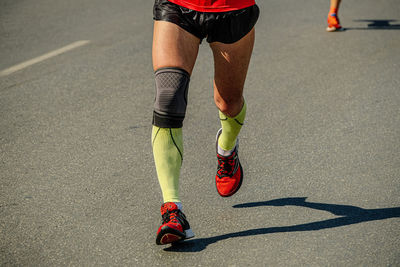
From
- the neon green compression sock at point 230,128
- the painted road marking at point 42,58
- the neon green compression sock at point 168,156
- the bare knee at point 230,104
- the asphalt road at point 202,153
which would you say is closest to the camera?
the neon green compression sock at point 168,156

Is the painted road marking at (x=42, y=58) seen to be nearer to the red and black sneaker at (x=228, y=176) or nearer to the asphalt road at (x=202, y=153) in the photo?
the asphalt road at (x=202, y=153)

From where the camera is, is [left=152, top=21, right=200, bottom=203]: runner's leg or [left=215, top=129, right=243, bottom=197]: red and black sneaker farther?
[left=215, top=129, right=243, bottom=197]: red and black sneaker

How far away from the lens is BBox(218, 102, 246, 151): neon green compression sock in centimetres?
341

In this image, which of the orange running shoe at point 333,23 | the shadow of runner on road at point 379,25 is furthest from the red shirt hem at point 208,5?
the shadow of runner on road at point 379,25

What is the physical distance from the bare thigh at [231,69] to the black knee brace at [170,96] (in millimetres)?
326

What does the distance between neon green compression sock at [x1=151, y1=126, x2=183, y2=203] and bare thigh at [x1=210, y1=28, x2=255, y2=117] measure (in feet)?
1.56

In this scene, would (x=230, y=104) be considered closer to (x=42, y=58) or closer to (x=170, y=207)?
(x=170, y=207)

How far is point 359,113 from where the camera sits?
4836 mm

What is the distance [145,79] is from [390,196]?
3.07 metres

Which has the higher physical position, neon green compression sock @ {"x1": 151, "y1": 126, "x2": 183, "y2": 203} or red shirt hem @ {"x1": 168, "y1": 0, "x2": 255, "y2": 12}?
red shirt hem @ {"x1": 168, "y1": 0, "x2": 255, "y2": 12}

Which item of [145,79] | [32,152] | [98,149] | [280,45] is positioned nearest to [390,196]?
Answer: [98,149]

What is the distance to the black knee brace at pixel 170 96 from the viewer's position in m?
2.73

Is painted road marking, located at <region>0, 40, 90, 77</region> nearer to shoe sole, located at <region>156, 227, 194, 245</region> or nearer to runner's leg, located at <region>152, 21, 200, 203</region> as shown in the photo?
runner's leg, located at <region>152, 21, 200, 203</region>

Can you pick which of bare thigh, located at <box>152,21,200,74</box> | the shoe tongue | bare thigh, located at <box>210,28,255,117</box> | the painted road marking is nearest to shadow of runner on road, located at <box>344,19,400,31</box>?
the painted road marking
